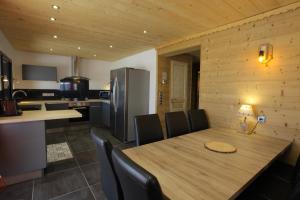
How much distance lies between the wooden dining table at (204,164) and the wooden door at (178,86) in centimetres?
230

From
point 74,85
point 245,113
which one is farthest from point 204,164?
point 74,85

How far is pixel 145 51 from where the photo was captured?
4430 millimetres

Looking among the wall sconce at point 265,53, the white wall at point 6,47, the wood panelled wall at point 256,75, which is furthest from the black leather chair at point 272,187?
the white wall at point 6,47

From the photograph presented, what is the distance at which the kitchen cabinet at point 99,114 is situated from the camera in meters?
5.16

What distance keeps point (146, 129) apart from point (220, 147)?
90 centimetres

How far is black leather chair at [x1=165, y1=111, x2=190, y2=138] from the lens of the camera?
231 centimetres

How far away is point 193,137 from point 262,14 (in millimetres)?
1963

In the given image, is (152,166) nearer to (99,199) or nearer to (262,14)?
(99,199)

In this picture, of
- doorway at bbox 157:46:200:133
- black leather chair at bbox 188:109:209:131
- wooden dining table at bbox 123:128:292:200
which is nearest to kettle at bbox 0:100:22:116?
wooden dining table at bbox 123:128:292:200

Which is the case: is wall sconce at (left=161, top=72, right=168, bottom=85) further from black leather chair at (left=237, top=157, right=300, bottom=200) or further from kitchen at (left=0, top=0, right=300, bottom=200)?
black leather chair at (left=237, top=157, right=300, bottom=200)

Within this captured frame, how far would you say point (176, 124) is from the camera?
7.86 feet

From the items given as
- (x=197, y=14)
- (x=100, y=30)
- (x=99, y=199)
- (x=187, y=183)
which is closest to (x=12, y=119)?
(x=99, y=199)

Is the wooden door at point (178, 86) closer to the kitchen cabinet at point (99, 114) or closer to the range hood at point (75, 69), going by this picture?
the kitchen cabinet at point (99, 114)

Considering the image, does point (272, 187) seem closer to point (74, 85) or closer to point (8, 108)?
point (8, 108)
